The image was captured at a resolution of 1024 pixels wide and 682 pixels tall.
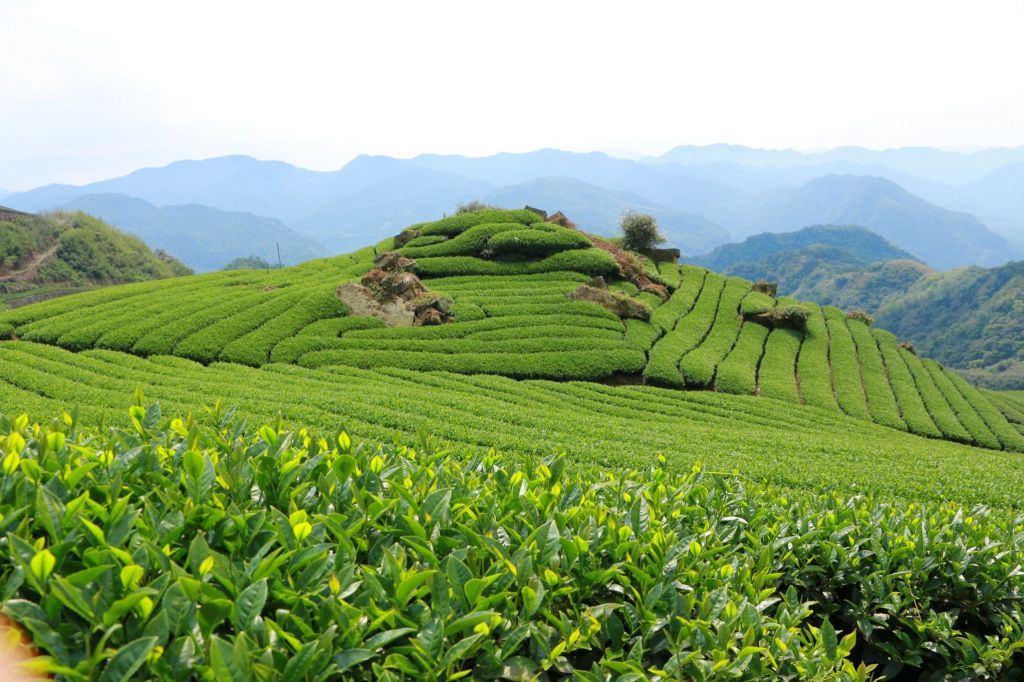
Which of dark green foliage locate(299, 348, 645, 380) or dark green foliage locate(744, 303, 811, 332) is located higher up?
dark green foliage locate(299, 348, 645, 380)

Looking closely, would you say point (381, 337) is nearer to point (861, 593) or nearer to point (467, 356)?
point (467, 356)

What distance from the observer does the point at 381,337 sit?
2566 centimetres

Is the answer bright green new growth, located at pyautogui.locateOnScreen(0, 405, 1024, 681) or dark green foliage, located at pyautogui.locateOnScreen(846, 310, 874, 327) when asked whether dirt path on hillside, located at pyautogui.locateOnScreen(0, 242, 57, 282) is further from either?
dark green foliage, located at pyautogui.locateOnScreen(846, 310, 874, 327)

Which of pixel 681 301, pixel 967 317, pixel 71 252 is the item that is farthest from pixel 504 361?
pixel 967 317

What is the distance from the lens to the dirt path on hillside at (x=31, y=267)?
7791 centimetres

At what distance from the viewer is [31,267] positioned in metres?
82.4

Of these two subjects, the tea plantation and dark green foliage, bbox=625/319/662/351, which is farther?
dark green foliage, bbox=625/319/662/351

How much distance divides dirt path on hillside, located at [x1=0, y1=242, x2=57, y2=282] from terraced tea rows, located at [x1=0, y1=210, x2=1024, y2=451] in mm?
62018

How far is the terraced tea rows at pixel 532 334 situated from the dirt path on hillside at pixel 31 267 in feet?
203

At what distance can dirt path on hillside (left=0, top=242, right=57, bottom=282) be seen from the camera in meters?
77.9

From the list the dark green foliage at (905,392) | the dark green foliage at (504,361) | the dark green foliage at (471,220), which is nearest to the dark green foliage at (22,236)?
the dark green foliage at (471,220)

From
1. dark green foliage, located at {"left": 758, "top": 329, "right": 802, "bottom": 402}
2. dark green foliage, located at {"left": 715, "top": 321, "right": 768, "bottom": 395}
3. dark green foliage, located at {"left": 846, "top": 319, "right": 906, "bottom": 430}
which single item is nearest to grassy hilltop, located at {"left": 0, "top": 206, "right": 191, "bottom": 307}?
dark green foliage, located at {"left": 715, "top": 321, "right": 768, "bottom": 395}

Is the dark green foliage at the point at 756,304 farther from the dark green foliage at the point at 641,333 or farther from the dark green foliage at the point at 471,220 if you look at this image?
the dark green foliage at the point at 471,220

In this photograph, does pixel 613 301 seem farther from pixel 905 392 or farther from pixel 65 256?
pixel 65 256
